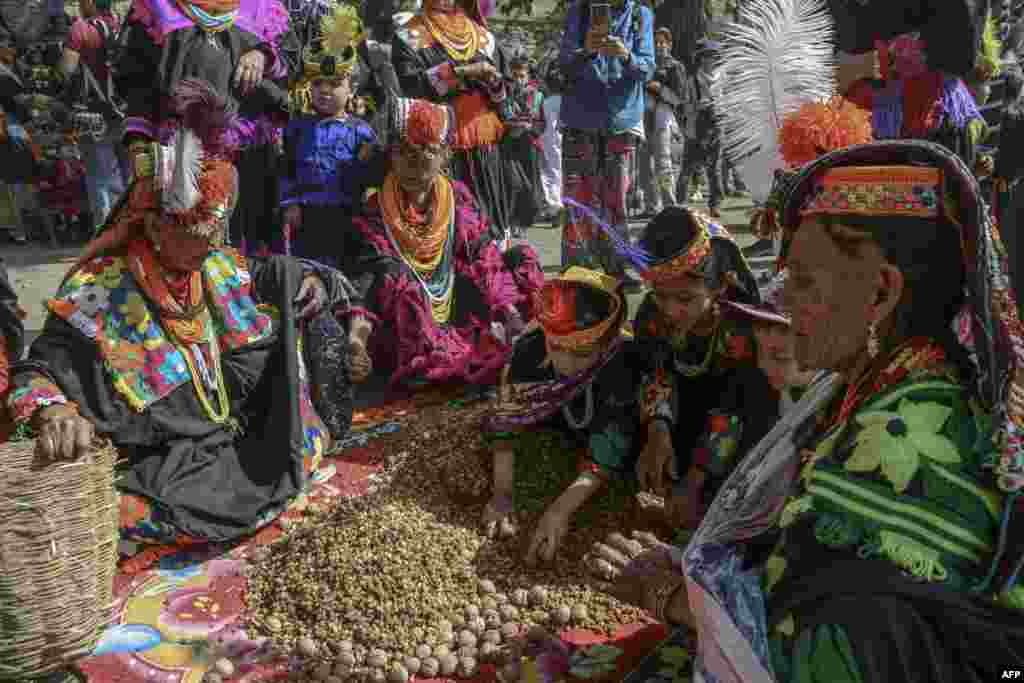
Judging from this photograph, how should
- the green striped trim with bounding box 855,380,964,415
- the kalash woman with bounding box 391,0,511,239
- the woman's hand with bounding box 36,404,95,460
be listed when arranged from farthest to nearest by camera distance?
the kalash woman with bounding box 391,0,511,239 → the woman's hand with bounding box 36,404,95,460 → the green striped trim with bounding box 855,380,964,415

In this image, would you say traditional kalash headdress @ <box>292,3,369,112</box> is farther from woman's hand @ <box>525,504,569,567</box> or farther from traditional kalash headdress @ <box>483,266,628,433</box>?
woman's hand @ <box>525,504,569,567</box>

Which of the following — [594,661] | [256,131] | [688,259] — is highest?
[256,131]

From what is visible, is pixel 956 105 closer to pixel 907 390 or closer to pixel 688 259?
pixel 688 259

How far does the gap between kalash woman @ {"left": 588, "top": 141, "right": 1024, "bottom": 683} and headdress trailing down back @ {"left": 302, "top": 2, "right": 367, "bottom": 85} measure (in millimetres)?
3791

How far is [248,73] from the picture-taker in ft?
16.9

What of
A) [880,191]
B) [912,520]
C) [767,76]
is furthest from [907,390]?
[767,76]

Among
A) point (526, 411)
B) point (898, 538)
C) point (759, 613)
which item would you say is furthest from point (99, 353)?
point (898, 538)

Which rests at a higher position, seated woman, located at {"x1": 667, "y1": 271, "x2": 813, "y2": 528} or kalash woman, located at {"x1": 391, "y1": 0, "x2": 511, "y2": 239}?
kalash woman, located at {"x1": 391, "y1": 0, "x2": 511, "y2": 239}

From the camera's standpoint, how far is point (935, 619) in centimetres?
138

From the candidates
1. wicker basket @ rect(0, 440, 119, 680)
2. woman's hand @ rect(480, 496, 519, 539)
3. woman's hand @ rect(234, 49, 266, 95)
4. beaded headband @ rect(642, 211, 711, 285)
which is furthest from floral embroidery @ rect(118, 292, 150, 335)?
woman's hand @ rect(234, 49, 266, 95)

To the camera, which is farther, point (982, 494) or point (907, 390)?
point (907, 390)

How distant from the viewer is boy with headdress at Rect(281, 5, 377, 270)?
4984 millimetres

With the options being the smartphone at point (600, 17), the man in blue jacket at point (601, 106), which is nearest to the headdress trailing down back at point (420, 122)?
the man in blue jacket at point (601, 106)

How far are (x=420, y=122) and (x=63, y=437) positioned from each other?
2.64 metres
